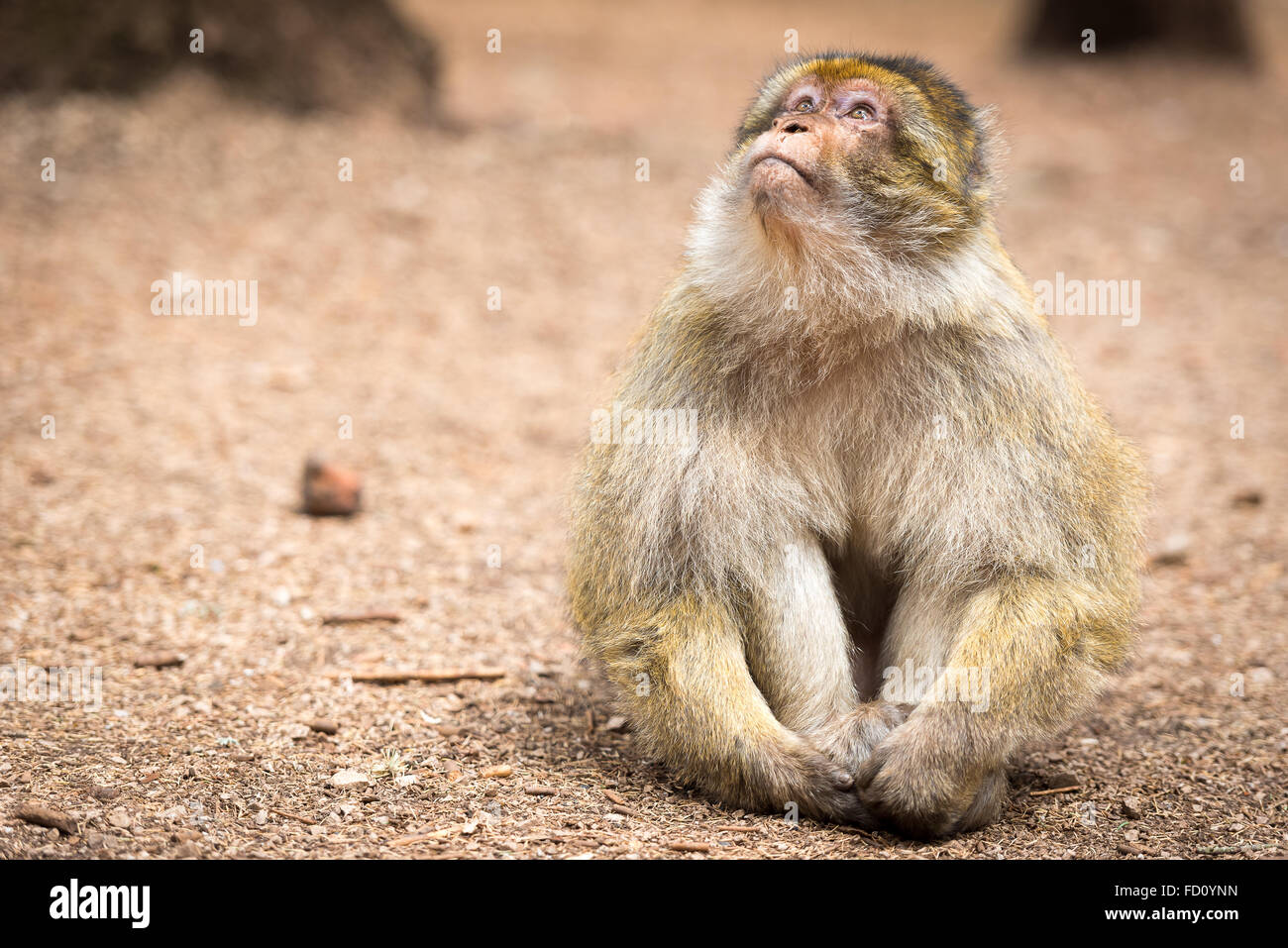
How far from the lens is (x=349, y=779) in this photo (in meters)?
3.96

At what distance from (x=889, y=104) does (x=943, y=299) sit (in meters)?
0.58

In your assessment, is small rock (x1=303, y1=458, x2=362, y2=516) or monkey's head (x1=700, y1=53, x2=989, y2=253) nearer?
monkey's head (x1=700, y1=53, x2=989, y2=253)

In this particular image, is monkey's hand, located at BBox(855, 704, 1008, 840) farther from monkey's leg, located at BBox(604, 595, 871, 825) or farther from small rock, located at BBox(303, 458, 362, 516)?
small rock, located at BBox(303, 458, 362, 516)

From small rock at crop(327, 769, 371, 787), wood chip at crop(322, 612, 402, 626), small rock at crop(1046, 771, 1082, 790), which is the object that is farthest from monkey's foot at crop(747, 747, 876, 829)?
wood chip at crop(322, 612, 402, 626)

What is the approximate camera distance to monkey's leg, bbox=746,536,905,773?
12.6ft

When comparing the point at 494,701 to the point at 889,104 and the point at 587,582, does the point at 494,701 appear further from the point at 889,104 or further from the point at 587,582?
the point at 889,104

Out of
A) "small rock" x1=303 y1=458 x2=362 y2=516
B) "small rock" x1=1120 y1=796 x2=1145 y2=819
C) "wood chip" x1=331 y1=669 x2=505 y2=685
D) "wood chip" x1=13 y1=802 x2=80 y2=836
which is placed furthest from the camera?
"small rock" x1=303 y1=458 x2=362 y2=516

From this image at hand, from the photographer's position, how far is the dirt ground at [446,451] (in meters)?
3.88

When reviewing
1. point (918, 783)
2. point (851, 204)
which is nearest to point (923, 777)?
point (918, 783)

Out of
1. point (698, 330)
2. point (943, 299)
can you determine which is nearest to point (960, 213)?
point (943, 299)

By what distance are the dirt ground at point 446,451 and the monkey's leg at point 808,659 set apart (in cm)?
34

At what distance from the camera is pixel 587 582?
4102 millimetres

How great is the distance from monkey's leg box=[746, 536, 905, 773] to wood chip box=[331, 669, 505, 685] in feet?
4.50

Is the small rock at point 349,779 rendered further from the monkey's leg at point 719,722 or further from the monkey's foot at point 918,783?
the monkey's foot at point 918,783
